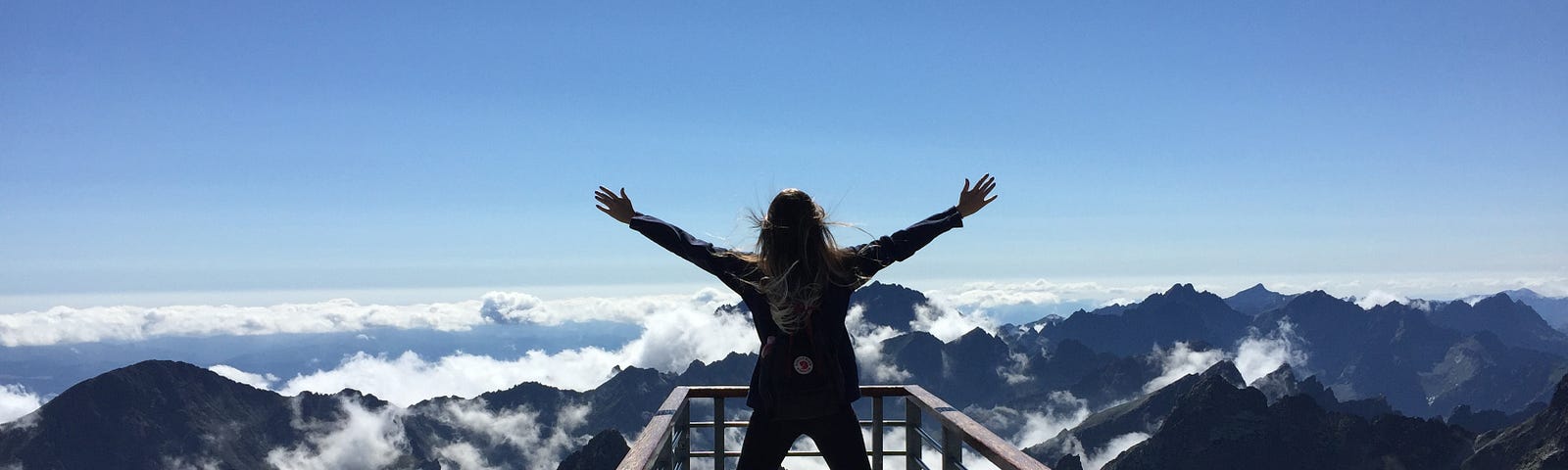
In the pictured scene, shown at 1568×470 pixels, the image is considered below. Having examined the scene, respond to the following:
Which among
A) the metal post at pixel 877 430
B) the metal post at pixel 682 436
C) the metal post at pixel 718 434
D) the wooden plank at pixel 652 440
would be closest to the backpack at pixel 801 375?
the wooden plank at pixel 652 440

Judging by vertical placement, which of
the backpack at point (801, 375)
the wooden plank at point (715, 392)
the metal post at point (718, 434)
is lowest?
the metal post at point (718, 434)

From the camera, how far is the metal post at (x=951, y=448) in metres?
5.50

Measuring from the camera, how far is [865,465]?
4.00 meters

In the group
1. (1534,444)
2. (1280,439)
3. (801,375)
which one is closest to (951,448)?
(801,375)

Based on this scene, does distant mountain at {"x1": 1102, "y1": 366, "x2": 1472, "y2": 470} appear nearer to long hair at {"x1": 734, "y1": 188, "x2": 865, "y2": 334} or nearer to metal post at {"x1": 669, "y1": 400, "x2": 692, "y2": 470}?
metal post at {"x1": 669, "y1": 400, "x2": 692, "y2": 470}

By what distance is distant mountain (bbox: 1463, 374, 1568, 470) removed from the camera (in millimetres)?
128250

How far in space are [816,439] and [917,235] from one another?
3.19 ft

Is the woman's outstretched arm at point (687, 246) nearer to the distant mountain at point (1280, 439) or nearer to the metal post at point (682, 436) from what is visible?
the metal post at point (682, 436)

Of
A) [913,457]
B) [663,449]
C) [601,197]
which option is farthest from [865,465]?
[913,457]

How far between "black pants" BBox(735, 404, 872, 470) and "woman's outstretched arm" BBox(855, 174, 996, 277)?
63cm

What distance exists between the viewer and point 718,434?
7102 mm

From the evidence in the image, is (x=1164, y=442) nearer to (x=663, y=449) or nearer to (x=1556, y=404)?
(x=1556, y=404)

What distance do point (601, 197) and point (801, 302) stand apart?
1.26 metres

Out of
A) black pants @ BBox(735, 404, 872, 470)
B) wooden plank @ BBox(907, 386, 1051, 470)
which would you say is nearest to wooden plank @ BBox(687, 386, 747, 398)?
wooden plank @ BBox(907, 386, 1051, 470)
